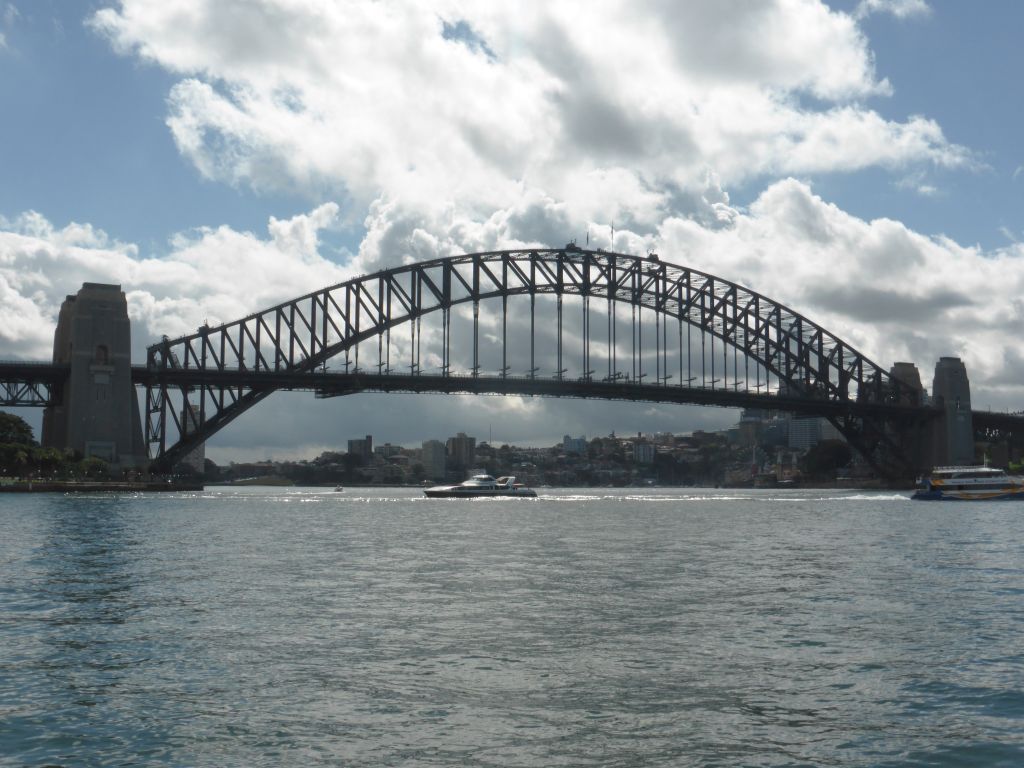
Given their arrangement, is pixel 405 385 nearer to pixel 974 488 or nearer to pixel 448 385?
pixel 448 385

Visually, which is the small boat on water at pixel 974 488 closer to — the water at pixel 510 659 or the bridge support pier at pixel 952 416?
the bridge support pier at pixel 952 416

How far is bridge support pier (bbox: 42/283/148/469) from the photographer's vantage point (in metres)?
93.5

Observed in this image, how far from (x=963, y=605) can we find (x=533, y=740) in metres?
13.7

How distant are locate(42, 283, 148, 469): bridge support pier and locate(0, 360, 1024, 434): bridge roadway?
2331mm

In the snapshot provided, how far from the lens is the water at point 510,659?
494 inches

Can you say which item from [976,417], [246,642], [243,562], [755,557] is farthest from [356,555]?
Answer: [976,417]

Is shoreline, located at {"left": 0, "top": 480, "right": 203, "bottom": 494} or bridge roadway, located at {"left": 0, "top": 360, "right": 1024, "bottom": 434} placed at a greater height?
bridge roadway, located at {"left": 0, "top": 360, "right": 1024, "bottom": 434}

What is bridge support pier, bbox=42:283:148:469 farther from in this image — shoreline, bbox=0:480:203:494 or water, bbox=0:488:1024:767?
water, bbox=0:488:1024:767

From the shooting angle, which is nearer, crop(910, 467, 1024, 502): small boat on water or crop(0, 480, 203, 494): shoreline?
crop(0, 480, 203, 494): shoreline

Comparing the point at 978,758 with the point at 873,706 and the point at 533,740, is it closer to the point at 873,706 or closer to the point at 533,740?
the point at 873,706

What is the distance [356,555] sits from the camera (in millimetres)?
35969

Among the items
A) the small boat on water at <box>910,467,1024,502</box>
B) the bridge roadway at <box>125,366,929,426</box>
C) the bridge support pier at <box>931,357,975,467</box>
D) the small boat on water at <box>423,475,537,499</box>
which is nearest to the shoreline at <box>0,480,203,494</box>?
the bridge roadway at <box>125,366,929,426</box>

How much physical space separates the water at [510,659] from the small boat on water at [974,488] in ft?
203

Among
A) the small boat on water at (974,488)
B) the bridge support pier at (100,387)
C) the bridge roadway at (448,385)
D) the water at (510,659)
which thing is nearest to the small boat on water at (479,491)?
the bridge roadway at (448,385)
